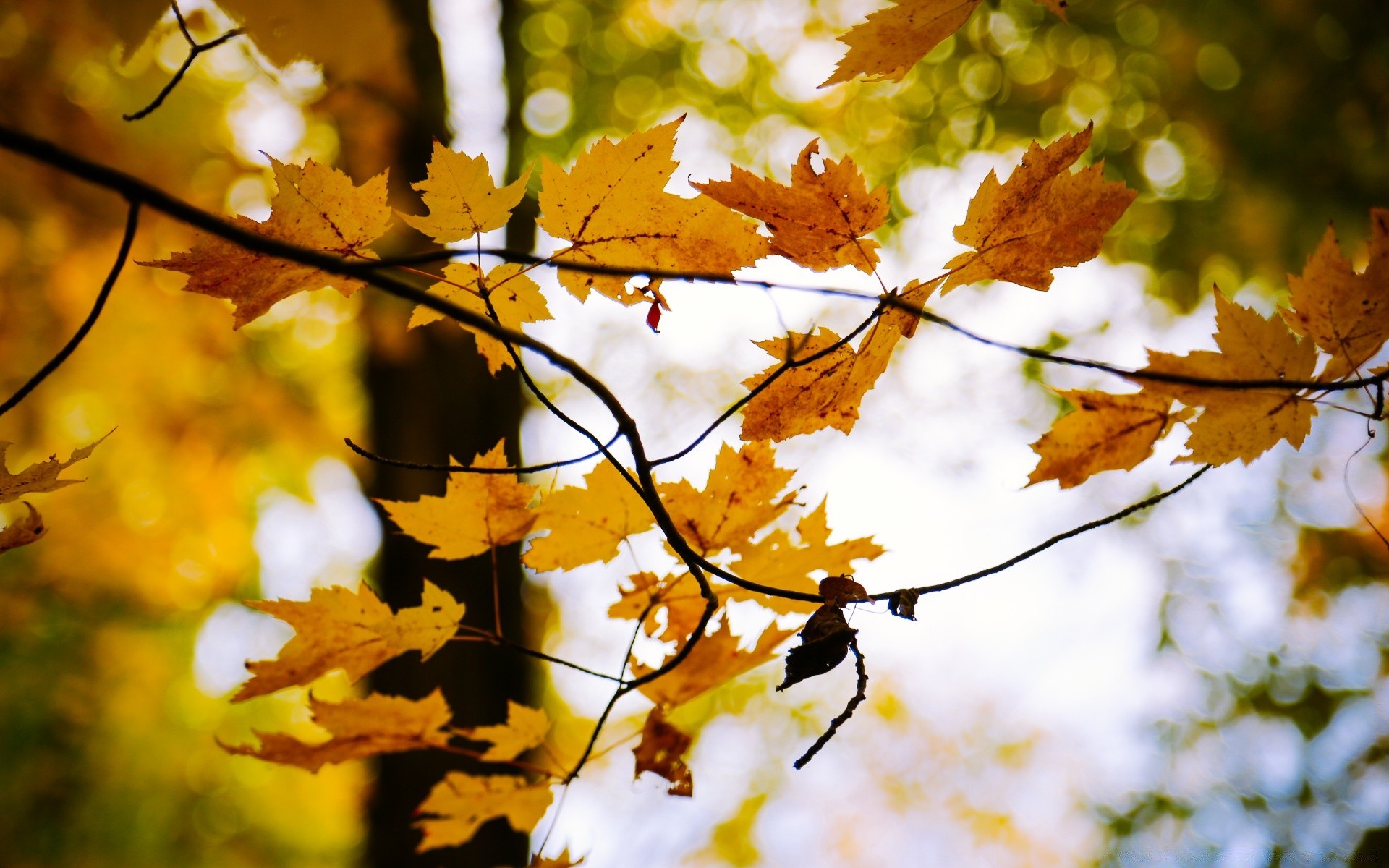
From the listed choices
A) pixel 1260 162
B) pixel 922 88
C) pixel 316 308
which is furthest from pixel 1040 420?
pixel 316 308

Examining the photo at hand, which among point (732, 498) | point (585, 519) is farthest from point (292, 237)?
point (732, 498)

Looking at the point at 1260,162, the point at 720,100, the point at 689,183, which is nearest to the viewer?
the point at 689,183

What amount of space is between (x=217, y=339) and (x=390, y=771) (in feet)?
6.94

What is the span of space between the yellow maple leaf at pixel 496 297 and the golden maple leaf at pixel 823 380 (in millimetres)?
253

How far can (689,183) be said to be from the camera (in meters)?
0.65

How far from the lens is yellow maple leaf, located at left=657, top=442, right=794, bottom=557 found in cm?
81

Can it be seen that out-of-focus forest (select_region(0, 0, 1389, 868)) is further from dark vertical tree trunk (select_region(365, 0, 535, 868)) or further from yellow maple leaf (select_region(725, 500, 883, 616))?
yellow maple leaf (select_region(725, 500, 883, 616))

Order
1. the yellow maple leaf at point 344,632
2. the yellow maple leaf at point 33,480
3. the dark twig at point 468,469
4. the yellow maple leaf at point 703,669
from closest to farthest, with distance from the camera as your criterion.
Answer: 1. the dark twig at point 468,469
2. the yellow maple leaf at point 33,480
3. the yellow maple leaf at point 344,632
4. the yellow maple leaf at point 703,669

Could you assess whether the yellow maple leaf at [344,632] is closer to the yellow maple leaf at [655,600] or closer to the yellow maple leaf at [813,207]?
the yellow maple leaf at [655,600]

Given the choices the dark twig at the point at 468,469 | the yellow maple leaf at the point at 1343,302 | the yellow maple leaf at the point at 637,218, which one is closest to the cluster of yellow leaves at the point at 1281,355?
the yellow maple leaf at the point at 1343,302

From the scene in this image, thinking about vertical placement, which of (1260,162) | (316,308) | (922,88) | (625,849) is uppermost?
(316,308)

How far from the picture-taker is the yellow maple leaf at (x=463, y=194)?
2.17 feet

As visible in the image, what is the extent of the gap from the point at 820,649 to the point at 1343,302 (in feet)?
1.99

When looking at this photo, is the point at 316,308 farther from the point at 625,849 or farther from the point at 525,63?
the point at 625,849
